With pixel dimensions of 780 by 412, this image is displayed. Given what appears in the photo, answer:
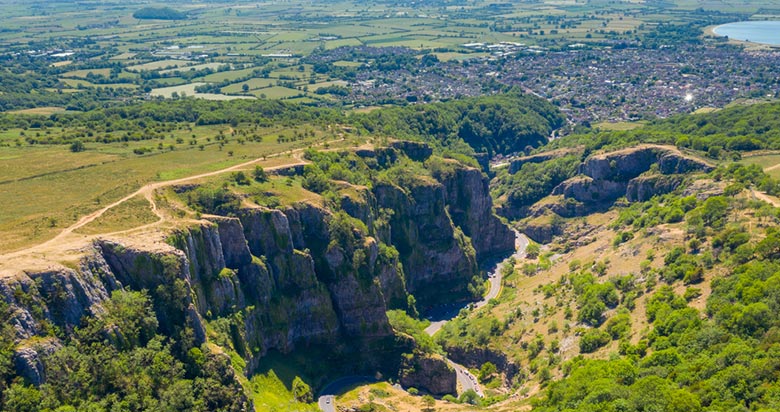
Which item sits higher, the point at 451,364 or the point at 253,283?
the point at 253,283

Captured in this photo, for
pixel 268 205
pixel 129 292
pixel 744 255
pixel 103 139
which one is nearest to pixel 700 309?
pixel 744 255

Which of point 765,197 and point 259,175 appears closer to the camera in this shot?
point 259,175

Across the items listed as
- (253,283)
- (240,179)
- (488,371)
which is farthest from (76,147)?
(488,371)

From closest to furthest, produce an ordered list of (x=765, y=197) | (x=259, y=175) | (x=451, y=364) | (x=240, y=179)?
1. (x=240, y=179)
2. (x=259, y=175)
3. (x=451, y=364)
4. (x=765, y=197)

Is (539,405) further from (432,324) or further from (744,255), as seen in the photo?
(432,324)

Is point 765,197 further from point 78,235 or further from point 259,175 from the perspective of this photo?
point 78,235

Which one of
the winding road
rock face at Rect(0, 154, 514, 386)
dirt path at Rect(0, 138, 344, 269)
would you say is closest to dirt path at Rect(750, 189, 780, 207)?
the winding road

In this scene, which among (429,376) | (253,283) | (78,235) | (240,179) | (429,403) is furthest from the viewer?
(240,179)
